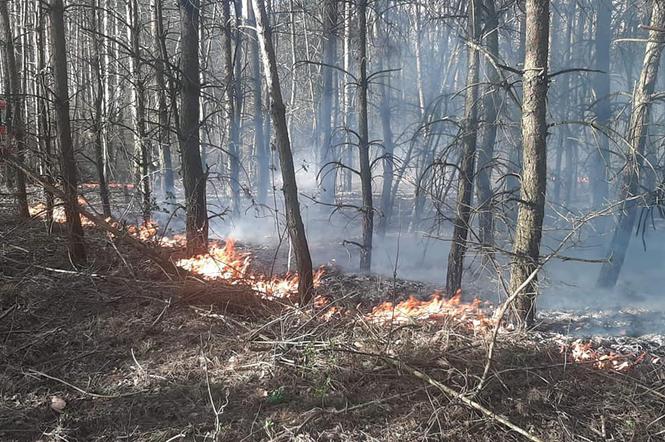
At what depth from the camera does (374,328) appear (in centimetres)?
521

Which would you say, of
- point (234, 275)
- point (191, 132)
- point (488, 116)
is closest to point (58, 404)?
point (234, 275)

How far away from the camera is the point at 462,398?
415cm

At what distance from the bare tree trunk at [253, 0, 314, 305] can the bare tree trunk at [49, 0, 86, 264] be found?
2.77 meters

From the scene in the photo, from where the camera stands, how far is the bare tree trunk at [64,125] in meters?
6.84

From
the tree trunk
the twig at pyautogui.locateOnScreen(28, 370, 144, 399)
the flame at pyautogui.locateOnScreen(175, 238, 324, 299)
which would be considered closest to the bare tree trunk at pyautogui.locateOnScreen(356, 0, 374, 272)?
the flame at pyautogui.locateOnScreen(175, 238, 324, 299)

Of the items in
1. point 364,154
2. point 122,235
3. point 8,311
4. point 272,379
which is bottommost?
point 272,379

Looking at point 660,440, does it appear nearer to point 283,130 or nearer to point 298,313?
point 298,313

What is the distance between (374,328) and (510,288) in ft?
7.16

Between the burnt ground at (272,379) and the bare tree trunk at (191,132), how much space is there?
3497 mm

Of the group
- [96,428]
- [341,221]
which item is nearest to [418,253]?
[341,221]

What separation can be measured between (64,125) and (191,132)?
8.64 feet

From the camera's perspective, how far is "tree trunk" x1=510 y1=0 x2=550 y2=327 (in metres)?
6.11

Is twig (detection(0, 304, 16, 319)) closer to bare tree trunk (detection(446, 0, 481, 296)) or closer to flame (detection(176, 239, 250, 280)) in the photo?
flame (detection(176, 239, 250, 280))

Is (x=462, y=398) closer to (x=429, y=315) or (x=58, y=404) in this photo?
(x=429, y=315)
